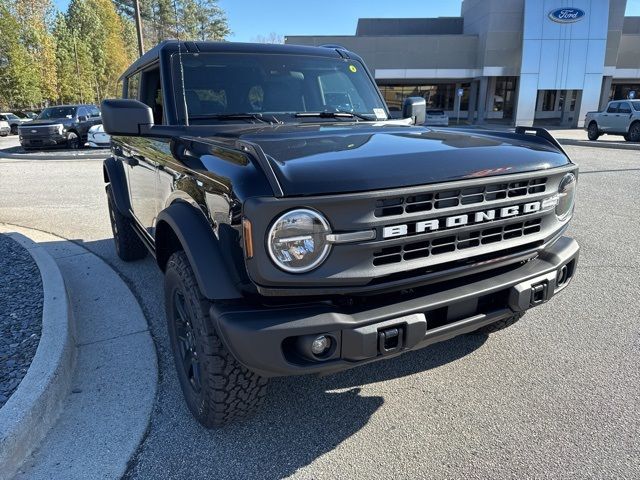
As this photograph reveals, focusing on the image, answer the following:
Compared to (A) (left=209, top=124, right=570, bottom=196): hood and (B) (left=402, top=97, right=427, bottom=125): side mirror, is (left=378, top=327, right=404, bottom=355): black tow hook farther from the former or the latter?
(B) (left=402, top=97, right=427, bottom=125): side mirror

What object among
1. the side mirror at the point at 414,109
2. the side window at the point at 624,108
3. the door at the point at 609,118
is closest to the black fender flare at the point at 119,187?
the side mirror at the point at 414,109

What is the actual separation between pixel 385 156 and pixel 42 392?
2.10 m

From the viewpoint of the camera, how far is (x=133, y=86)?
434 centimetres

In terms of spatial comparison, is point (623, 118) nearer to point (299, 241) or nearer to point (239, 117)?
point (239, 117)

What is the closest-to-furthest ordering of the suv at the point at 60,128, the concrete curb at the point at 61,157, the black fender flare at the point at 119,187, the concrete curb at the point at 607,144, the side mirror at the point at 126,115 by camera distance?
the side mirror at the point at 126,115 → the black fender flare at the point at 119,187 → the concrete curb at the point at 61,157 → the suv at the point at 60,128 → the concrete curb at the point at 607,144

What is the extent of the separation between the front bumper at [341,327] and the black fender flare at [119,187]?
2.71 m

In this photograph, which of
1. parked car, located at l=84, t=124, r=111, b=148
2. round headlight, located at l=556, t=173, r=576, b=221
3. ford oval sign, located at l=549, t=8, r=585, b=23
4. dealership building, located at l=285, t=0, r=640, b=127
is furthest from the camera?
dealership building, located at l=285, t=0, r=640, b=127

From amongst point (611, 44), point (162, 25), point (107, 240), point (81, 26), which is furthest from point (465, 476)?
point (162, 25)

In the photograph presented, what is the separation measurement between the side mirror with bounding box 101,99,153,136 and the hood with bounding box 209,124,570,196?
71cm

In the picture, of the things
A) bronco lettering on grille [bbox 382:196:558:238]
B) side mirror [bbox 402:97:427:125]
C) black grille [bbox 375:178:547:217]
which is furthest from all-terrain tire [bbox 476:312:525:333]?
side mirror [bbox 402:97:427:125]

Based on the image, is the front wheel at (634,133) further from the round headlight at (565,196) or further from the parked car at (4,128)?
the parked car at (4,128)

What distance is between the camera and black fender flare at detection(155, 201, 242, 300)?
77.9 inches

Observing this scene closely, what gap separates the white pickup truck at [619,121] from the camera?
21.0 metres

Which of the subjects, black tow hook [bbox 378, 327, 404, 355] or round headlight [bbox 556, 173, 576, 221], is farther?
round headlight [bbox 556, 173, 576, 221]
